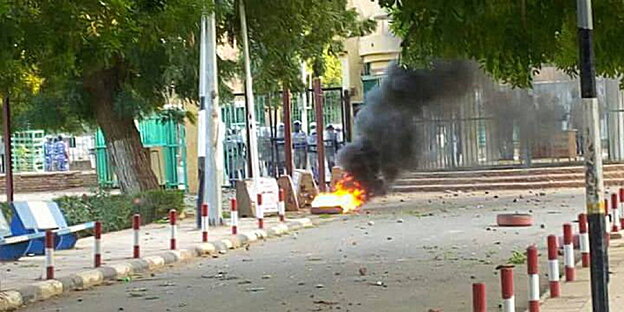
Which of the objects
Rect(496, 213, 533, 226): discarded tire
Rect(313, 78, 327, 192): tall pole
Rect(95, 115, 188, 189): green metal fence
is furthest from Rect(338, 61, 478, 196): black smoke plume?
Rect(95, 115, 188, 189): green metal fence

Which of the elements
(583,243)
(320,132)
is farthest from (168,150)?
(583,243)

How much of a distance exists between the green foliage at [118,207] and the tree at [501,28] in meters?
14.2

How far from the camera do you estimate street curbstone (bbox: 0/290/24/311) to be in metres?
13.3

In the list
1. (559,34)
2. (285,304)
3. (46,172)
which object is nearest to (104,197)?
(285,304)

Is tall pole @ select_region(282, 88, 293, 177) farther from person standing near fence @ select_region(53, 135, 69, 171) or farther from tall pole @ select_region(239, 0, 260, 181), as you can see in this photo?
person standing near fence @ select_region(53, 135, 69, 171)

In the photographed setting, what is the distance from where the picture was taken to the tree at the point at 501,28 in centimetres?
1044

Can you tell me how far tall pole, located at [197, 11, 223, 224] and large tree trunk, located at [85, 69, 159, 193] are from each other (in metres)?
3.95

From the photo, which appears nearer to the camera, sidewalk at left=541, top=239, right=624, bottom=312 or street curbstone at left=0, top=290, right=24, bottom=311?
sidewalk at left=541, top=239, right=624, bottom=312

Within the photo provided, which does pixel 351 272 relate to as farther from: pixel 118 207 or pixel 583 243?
pixel 118 207

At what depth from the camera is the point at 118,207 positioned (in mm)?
25844

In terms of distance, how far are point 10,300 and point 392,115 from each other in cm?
2112

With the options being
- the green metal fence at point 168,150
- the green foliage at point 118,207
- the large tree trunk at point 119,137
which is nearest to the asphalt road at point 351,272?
the green foliage at point 118,207

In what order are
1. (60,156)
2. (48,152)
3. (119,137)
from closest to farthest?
1. (119,137)
2. (48,152)
3. (60,156)

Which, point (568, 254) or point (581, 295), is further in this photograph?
point (568, 254)
